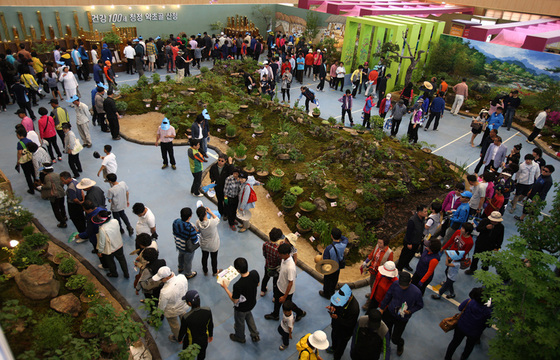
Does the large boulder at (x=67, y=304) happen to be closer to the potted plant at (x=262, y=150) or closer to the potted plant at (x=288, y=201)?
the potted plant at (x=288, y=201)

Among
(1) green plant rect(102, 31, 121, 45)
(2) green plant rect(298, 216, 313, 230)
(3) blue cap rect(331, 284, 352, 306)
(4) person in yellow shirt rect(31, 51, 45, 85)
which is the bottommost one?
(2) green plant rect(298, 216, 313, 230)

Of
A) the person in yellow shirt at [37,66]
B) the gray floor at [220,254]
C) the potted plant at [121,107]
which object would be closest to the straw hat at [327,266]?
the gray floor at [220,254]

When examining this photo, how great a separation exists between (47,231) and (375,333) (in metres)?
6.92

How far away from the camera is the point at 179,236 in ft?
19.7

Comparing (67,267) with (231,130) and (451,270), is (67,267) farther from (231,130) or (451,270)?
(451,270)

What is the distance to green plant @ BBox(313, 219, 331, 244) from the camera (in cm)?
753

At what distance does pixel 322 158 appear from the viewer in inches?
407

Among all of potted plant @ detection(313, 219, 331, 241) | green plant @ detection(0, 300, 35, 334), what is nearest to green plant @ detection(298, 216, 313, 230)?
potted plant @ detection(313, 219, 331, 241)

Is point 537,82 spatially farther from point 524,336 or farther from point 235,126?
point 524,336

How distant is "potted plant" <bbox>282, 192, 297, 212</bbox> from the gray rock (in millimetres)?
518

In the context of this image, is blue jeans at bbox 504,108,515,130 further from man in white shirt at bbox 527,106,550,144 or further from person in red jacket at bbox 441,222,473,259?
person in red jacket at bbox 441,222,473,259

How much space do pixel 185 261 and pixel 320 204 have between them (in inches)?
140

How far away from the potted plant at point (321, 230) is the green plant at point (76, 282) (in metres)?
4.52

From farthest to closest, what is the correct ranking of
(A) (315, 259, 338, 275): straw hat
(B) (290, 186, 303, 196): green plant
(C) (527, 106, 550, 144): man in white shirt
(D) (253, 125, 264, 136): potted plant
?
(C) (527, 106, 550, 144): man in white shirt, (D) (253, 125, 264, 136): potted plant, (B) (290, 186, 303, 196): green plant, (A) (315, 259, 338, 275): straw hat
